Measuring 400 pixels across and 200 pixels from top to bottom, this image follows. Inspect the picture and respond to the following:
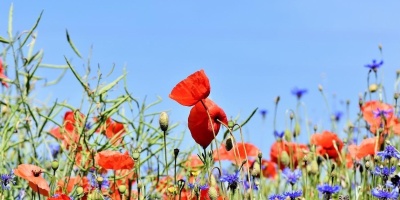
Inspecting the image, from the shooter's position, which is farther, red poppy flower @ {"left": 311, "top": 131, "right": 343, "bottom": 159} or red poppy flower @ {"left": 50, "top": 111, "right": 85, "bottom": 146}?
red poppy flower @ {"left": 311, "top": 131, "right": 343, "bottom": 159}

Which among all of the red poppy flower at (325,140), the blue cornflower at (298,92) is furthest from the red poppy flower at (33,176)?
the blue cornflower at (298,92)

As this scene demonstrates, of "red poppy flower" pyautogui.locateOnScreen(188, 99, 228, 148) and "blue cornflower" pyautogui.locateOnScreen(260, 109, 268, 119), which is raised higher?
"blue cornflower" pyautogui.locateOnScreen(260, 109, 268, 119)

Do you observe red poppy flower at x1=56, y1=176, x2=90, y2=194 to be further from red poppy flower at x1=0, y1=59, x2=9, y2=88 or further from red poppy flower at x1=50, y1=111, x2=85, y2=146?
red poppy flower at x1=0, y1=59, x2=9, y2=88

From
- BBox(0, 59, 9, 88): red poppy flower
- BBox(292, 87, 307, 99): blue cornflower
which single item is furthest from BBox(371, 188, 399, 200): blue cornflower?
BBox(292, 87, 307, 99): blue cornflower

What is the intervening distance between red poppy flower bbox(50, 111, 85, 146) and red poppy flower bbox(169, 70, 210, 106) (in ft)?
2.10

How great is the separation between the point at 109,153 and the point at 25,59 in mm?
721

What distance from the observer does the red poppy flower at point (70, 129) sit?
7.49 ft

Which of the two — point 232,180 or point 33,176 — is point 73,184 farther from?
point 232,180

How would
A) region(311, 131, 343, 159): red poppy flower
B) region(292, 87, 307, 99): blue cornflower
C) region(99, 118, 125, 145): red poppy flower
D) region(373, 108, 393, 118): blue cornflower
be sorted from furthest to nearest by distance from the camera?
region(292, 87, 307, 99): blue cornflower
region(311, 131, 343, 159): red poppy flower
region(373, 108, 393, 118): blue cornflower
region(99, 118, 125, 145): red poppy flower

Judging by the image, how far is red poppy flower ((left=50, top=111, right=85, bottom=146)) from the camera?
7.49 ft

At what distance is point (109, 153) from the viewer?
6.26 feet

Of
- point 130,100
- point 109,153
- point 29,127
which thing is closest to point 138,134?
point 130,100

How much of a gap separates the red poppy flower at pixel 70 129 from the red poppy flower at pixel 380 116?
100 cm

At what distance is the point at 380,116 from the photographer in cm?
270
